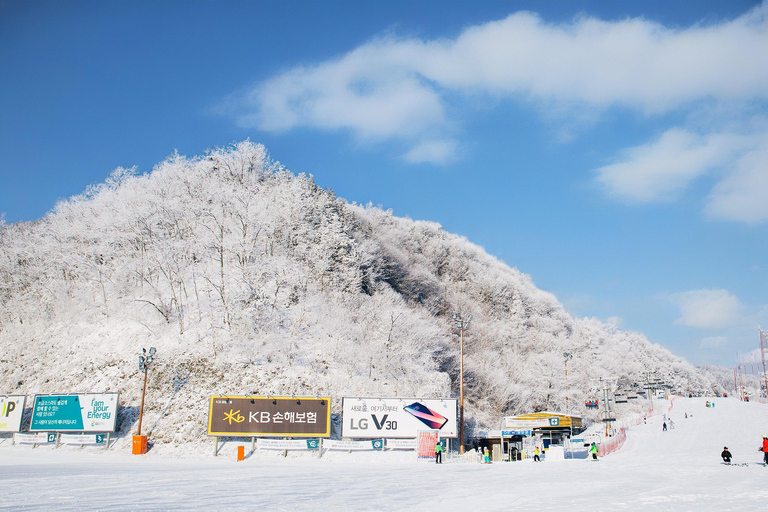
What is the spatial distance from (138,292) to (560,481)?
4474 centimetres

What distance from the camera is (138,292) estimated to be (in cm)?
4994

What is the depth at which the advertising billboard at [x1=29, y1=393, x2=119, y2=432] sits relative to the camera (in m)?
32.0

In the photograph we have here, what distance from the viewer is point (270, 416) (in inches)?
1219

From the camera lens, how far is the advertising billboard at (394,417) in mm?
31219

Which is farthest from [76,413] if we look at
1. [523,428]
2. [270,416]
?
[523,428]

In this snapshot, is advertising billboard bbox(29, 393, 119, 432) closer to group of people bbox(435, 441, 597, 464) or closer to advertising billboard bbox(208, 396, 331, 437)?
advertising billboard bbox(208, 396, 331, 437)

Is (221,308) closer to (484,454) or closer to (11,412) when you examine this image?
(11,412)

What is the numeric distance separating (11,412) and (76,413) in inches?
221

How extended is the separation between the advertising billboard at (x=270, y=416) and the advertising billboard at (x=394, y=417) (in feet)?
5.05

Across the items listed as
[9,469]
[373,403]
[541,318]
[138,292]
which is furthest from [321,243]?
[541,318]

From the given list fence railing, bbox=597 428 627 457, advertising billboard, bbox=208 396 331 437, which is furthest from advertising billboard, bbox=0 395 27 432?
fence railing, bbox=597 428 627 457

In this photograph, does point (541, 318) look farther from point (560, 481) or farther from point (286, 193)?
point (560, 481)

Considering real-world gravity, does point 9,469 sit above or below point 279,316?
below

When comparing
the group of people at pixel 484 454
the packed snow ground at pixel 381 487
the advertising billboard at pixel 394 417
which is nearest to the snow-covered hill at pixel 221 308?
the advertising billboard at pixel 394 417
